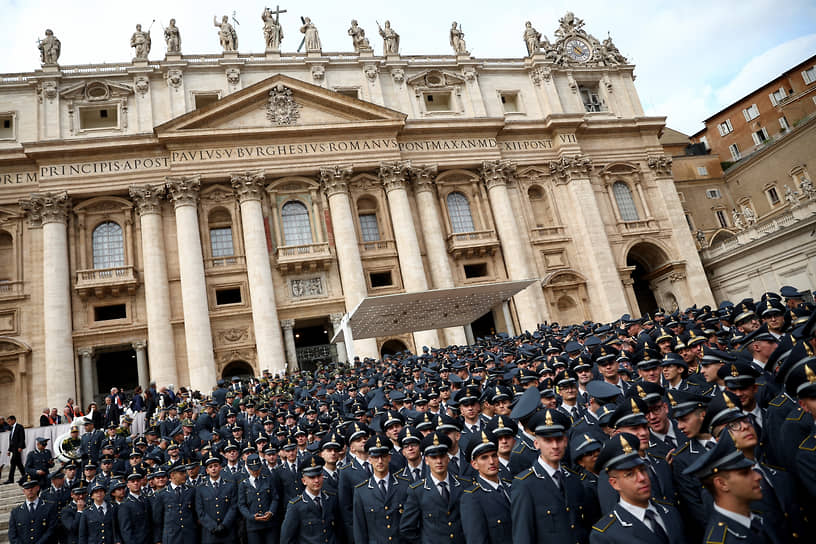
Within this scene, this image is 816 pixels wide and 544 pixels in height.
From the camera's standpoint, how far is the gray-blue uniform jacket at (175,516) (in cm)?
917

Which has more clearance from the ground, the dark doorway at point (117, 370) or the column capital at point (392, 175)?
the column capital at point (392, 175)

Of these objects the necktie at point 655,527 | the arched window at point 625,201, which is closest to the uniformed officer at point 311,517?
the necktie at point 655,527

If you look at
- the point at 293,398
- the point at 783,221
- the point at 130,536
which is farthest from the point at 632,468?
the point at 783,221

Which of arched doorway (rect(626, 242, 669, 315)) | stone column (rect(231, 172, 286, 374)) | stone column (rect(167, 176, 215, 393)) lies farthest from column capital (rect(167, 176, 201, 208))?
arched doorway (rect(626, 242, 669, 315))

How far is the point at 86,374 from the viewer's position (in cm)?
2864

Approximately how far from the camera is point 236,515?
9203mm

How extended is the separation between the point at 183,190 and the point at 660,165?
31159 millimetres

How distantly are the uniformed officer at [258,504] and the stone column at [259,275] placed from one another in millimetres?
20311

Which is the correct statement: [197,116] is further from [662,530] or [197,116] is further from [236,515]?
[662,530]

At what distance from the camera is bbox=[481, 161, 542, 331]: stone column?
33.2 metres

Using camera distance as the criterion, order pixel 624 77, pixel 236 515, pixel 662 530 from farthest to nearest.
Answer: pixel 624 77, pixel 236 515, pixel 662 530

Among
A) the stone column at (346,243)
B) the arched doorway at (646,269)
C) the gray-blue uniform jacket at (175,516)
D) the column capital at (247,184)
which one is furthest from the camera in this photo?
the arched doorway at (646,269)

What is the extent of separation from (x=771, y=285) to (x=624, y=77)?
18.3 meters

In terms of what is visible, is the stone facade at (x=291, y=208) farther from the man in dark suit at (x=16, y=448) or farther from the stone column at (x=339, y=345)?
the man in dark suit at (x=16, y=448)
